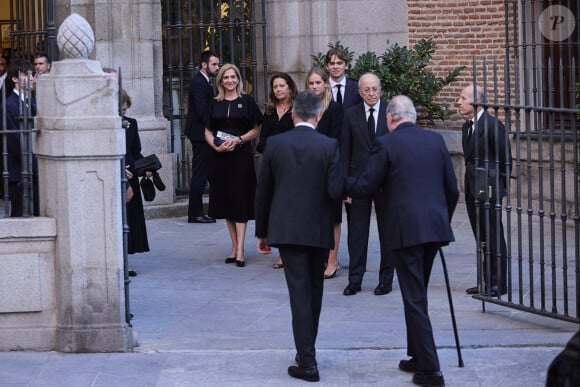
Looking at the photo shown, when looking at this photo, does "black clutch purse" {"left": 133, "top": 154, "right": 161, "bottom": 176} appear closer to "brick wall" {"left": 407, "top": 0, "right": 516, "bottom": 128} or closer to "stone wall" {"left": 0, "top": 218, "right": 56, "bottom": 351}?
"stone wall" {"left": 0, "top": 218, "right": 56, "bottom": 351}

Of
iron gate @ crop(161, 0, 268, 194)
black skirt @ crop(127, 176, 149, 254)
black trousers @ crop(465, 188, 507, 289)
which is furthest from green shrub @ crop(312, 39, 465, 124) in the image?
black trousers @ crop(465, 188, 507, 289)

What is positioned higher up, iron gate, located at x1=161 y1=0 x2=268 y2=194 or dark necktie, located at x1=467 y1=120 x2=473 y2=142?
iron gate, located at x1=161 y1=0 x2=268 y2=194

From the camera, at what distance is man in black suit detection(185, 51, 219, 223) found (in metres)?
15.1

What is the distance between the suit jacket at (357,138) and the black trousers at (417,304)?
9.88 ft

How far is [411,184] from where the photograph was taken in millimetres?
8188

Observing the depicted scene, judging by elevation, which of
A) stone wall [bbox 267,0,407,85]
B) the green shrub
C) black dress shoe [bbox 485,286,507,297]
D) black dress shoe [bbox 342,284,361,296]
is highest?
stone wall [bbox 267,0,407,85]

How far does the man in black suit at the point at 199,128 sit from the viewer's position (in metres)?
15.1

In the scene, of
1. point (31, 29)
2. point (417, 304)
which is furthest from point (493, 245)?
point (31, 29)

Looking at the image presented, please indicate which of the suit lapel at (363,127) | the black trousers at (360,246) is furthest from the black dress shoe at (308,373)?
the suit lapel at (363,127)

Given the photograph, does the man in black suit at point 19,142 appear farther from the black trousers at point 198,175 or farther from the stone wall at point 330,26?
the stone wall at point 330,26

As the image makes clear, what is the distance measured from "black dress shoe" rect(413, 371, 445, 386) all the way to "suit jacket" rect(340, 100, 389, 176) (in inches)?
128

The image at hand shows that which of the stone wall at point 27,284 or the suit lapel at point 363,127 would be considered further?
the suit lapel at point 363,127

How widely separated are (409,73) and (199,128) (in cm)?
258

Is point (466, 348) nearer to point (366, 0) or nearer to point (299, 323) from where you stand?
point (299, 323)
